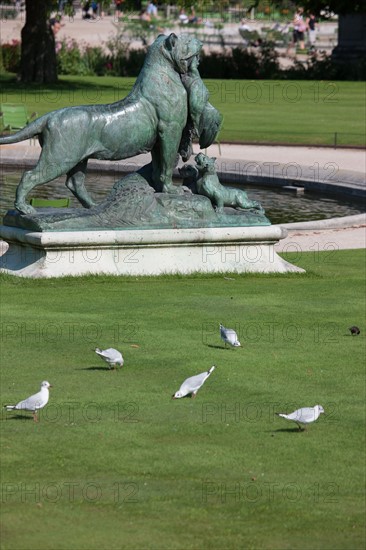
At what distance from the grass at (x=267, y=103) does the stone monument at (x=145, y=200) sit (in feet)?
50.6

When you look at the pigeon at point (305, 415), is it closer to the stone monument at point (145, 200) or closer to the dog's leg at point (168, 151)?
the stone monument at point (145, 200)

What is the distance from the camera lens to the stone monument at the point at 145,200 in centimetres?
1335

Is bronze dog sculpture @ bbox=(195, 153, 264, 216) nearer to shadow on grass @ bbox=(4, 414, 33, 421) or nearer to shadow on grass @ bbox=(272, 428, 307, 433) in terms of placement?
shadow on grass @ bbox=(4, 414, 33, 421)

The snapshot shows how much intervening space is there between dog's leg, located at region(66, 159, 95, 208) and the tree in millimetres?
27909

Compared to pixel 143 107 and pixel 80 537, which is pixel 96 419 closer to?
pixel 80 537

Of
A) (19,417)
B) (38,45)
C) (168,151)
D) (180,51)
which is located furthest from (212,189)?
(38,45)

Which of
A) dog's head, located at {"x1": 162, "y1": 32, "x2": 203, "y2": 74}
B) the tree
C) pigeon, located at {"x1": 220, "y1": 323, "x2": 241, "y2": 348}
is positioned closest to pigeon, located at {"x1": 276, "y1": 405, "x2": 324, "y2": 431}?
pigeon, located at {"x1": 220, "y1": 323, "x2": 241, "y2": 348}

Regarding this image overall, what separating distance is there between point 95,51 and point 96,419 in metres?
44.4

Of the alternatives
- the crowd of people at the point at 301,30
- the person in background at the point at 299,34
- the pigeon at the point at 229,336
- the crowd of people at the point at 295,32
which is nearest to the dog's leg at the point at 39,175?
the pigeon at the point at 229,336

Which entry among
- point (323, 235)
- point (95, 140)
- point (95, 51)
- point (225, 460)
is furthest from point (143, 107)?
point (95, 51)

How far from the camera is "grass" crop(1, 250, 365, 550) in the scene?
718 centimetres

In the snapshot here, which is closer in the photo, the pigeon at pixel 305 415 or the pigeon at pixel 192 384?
the pigeon at pixel 305 415

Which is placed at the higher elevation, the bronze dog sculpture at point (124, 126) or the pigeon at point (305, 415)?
the bronze dog sculpture at point (124, 126)

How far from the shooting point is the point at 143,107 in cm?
1353
